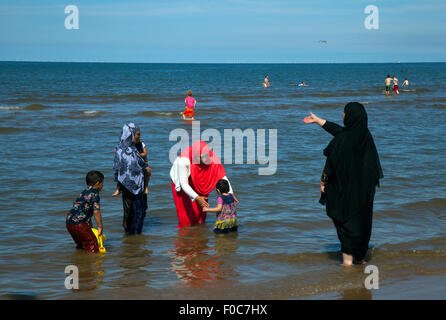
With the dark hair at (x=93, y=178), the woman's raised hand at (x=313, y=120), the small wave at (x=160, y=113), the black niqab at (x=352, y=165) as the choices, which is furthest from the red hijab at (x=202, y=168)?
the small wave at (x=160, y=113)

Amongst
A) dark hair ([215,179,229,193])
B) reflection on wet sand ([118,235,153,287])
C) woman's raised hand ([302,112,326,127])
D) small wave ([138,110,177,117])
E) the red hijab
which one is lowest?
reflection on wet sand ([118,235,153,287])

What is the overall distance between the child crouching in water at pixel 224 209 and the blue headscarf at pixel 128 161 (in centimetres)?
93

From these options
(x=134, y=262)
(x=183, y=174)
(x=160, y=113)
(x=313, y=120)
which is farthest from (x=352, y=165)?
(x=160, y=113)

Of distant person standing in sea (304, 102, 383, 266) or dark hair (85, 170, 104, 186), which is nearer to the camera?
distant person standing in sea (304, 102, 383, 266)

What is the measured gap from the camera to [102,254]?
20.2ft

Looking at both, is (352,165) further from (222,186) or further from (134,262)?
(134,262)

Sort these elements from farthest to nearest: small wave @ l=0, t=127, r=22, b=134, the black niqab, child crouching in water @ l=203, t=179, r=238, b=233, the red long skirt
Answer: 1. small wave @ l=0, t=127, r=22, b=134
2. the red long skirt
3. child crouching in water @ l=203, t=179, r=238, b=233
4. the black niqab

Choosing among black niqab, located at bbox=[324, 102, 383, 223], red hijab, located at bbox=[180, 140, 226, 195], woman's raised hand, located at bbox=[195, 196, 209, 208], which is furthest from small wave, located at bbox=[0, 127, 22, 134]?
black niqab, located at bbox=[324, 102, 383, 223]

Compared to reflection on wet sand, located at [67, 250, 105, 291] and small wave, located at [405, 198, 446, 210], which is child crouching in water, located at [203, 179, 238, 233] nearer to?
reflection on wet sand, located at [67, 250, 105, 291]

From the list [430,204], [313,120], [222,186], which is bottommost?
[430,204]

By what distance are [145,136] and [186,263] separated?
11.1 metres

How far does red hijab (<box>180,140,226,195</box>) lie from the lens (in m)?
6.68

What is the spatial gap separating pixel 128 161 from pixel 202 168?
3.04 feet

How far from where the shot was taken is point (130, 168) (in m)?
6.48
